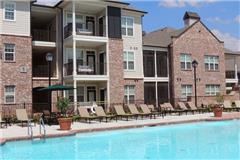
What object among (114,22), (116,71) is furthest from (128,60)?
(114,22)

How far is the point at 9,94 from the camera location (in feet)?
81.6

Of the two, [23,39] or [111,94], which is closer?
[23,39]

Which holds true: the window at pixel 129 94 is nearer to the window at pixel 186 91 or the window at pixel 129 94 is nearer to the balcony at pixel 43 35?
the window at pixel 186 91

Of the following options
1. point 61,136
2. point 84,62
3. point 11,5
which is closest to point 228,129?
point 61,136

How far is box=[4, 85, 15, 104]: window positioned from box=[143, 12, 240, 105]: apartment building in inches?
501

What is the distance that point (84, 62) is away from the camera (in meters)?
29.7

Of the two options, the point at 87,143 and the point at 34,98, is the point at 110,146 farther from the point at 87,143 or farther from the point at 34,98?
the point at 34,98

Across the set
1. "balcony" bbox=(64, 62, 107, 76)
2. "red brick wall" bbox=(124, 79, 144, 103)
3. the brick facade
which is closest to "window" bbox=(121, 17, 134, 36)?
"balcony" bbox=(64, 62, 107, 76)

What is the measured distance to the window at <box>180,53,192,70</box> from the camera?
34.2 meters

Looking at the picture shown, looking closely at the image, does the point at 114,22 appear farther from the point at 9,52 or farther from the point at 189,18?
the point at 189,18

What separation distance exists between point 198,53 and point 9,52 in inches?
761

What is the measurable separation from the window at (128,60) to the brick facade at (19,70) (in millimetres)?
8662

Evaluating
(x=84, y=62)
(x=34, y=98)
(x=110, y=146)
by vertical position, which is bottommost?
(x=110, y=146)

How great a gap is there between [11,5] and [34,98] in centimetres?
781
